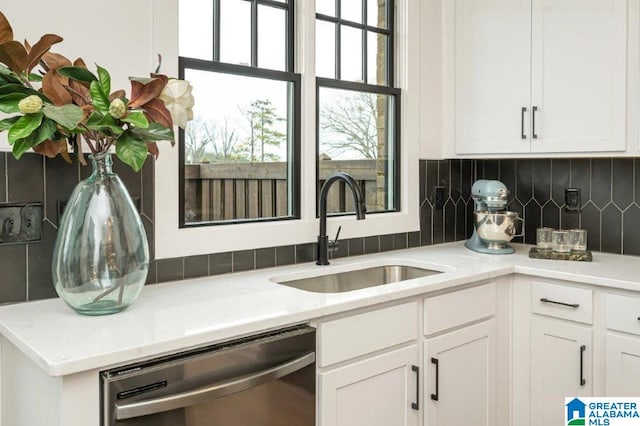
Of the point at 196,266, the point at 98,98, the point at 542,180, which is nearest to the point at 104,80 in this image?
the point at 98,98

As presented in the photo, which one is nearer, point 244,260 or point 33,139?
point 33,139

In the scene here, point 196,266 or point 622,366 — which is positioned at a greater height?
point 196,266

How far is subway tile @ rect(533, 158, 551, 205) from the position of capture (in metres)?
2.88

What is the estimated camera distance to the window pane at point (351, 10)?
8.28 feet

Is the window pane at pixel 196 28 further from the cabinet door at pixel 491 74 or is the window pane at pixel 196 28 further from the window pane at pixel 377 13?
the cabinet door at pixel 491 74

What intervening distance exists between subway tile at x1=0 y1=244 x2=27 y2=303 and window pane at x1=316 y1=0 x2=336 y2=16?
151 centimetres

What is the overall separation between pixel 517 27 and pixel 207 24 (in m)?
1.37

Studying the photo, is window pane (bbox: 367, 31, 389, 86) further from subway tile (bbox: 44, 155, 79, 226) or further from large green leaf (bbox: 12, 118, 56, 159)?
large green leaf (bbox: 12, 118, 56, 159)

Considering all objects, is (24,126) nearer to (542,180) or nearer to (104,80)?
(104,80)

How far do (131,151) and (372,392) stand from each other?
1.03 metres

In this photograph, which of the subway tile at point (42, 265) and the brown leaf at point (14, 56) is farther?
the subway tile at point (42, 265)

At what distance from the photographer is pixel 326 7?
8.07 ft

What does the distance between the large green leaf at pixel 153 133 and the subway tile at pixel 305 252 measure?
953 mm

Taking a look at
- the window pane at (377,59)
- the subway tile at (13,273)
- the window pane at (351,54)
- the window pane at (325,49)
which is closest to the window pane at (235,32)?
the window pane at (325,49)
